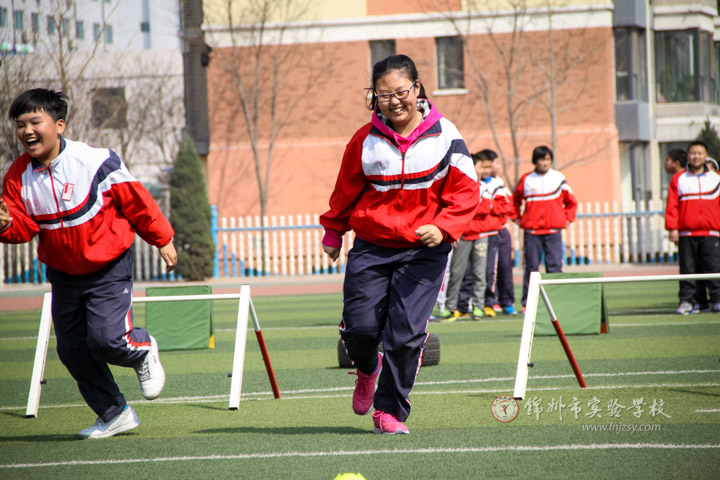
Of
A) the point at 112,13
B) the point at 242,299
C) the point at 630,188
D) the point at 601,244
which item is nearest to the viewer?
the point at 242,299

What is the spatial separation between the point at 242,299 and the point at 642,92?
1049 inches

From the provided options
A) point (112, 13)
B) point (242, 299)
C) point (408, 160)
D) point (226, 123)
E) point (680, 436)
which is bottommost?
point (680, 436)

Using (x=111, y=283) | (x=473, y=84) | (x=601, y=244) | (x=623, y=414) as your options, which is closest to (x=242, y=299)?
(x=111, y=283)

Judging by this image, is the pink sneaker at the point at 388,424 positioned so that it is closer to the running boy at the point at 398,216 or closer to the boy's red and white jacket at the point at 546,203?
the running boy at the point at 398,216

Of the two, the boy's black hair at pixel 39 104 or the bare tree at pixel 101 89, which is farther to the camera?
the bare tree at pixel 101 89

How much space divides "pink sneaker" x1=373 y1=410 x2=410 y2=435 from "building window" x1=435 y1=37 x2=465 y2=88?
25.3 metres

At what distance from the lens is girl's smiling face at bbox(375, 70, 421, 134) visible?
553cm

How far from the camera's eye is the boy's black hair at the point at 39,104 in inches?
230

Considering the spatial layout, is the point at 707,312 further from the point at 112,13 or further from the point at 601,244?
the point at 112,13

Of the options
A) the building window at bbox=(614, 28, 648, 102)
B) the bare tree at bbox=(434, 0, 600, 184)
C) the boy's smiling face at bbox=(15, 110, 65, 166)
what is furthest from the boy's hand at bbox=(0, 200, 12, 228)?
the building window at bbox=(614, 28, 648, 102)

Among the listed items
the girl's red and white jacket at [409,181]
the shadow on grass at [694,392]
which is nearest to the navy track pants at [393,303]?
the girl's red and white jacket at [409,181]

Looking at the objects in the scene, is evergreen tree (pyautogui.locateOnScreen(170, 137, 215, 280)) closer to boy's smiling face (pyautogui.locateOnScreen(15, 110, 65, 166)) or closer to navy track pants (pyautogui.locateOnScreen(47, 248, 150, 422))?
navy track pants (pyautogui.locateOnScreen(47, 248, 150, 422))

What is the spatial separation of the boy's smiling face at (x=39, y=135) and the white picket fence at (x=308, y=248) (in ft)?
66.3

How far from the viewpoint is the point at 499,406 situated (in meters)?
6.50
